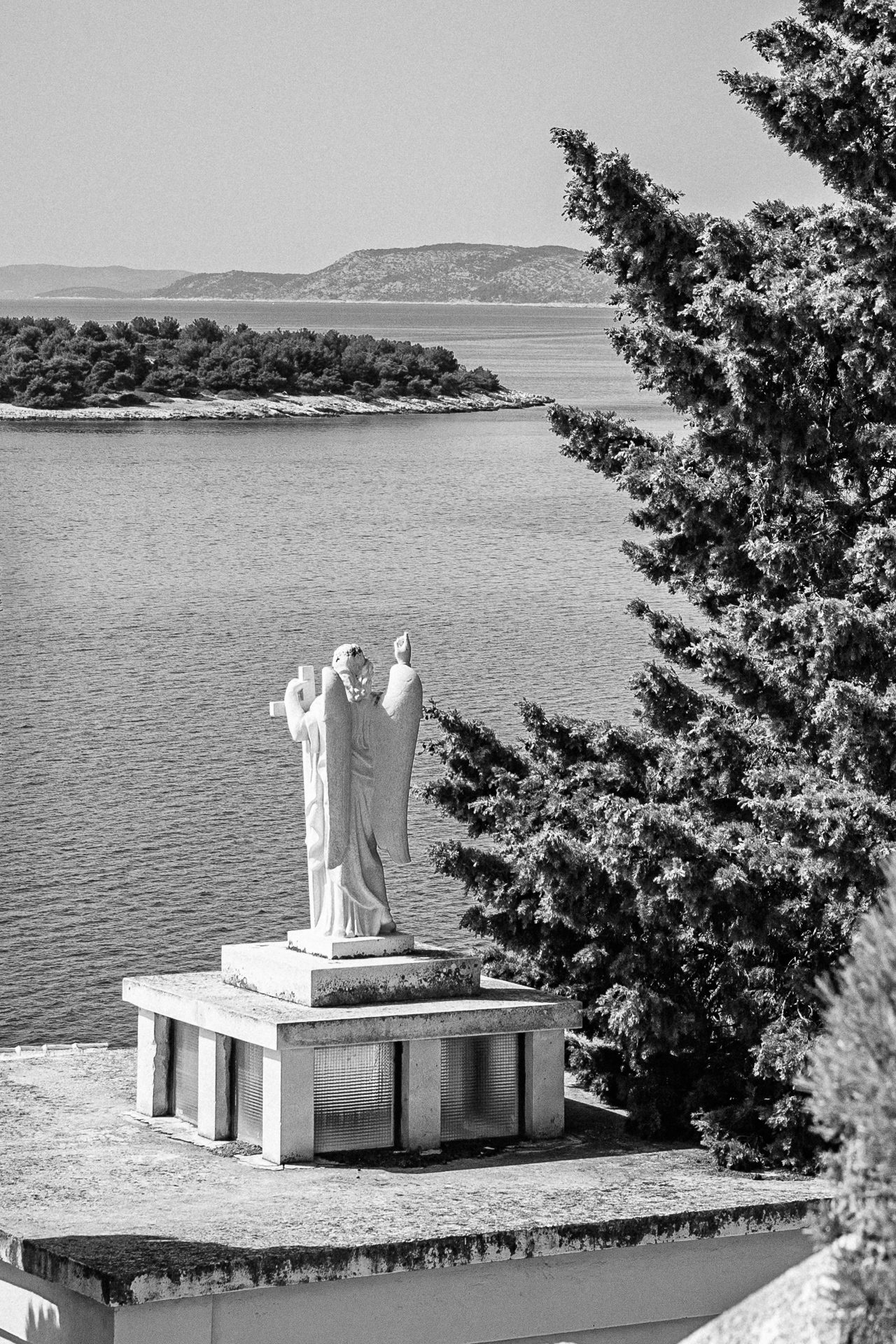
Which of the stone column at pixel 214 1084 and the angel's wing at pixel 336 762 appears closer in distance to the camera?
the stone column at pixel 214 1084

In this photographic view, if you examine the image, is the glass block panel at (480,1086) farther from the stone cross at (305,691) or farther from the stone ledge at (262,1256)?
the stone cross at (305,691)

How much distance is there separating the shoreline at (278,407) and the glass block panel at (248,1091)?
9649 centimetres

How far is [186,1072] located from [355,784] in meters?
2.54

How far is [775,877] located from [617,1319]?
3821 millimetres

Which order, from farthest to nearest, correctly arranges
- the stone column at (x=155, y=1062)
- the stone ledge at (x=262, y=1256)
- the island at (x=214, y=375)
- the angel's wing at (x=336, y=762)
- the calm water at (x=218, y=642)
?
the island at (x=214, y=375) < the calm water at (x=218, y=642) < the stone column at (x=155, y=1062) < the angel's wing at (x=336, y=762) < the stone ledge at (x=262, y=1256)

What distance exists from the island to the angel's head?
317 feet

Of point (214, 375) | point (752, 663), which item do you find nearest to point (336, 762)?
point (752, 663)

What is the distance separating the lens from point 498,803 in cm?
1750

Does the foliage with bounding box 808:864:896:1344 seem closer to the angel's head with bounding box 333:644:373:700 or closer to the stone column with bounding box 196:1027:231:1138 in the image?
the stone column with bounding box 196:1027:231:1138

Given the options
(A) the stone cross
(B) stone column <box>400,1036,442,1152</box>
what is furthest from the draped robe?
(B) stone column <box>400,1036,442,1152</box>

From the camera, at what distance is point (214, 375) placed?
11706cm

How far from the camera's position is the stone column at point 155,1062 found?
15.2 m

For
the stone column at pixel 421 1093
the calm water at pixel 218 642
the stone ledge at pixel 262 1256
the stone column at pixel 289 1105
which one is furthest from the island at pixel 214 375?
the stone ledge at pixel 262 1256

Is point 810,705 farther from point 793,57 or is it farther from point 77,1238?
point 77,1238
